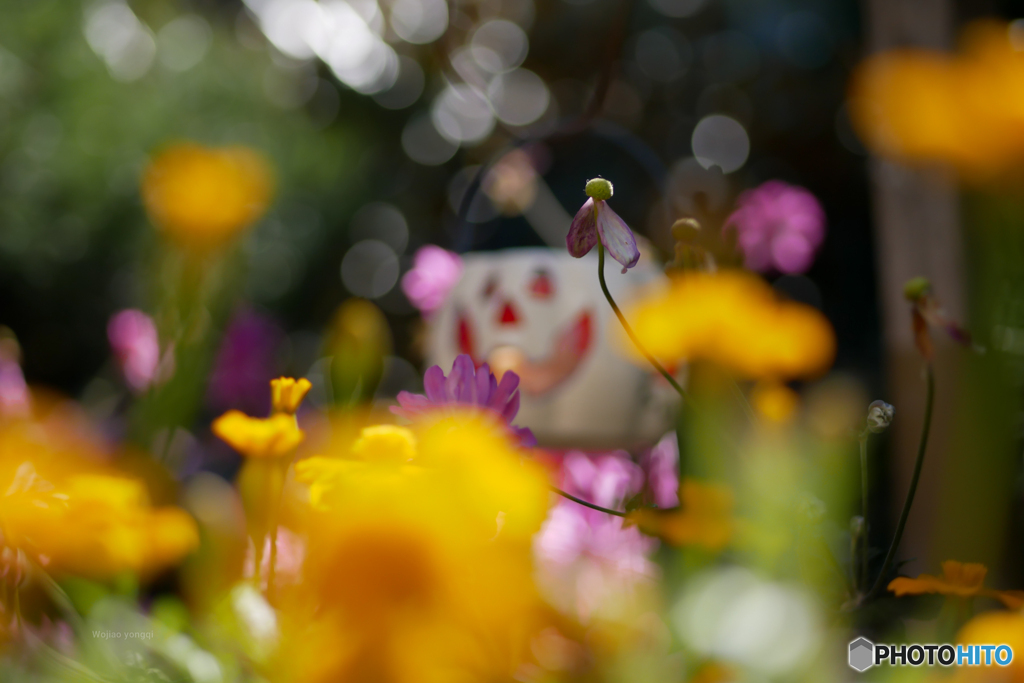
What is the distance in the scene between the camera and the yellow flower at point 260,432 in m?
0.26

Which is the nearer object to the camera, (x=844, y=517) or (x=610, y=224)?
(x=610, y=224)

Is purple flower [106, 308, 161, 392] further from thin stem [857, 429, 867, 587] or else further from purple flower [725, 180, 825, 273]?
thin stem [857, 429, 867, 587]

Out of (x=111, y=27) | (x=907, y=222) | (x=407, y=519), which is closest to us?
(x=407, y=519)

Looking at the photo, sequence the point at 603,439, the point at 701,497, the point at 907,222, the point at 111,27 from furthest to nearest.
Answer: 1. the point at 111,27
2. the point at 907,222
3. the point at 603,439
4. the point at 701,497

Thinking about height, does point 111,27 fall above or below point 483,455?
above

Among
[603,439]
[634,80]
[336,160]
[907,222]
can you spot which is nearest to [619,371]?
[603,439]

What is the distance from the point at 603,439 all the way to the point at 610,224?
1.05 ft

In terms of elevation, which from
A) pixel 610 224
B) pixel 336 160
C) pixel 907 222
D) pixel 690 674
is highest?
pixel 336 160

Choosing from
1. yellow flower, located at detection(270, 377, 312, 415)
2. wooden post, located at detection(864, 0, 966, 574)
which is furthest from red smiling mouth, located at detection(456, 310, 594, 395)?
wooden post, located at detection(864, 0, 966, 574)

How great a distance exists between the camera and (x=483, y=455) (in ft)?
0.60

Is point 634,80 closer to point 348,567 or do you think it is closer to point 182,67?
point 182,67
